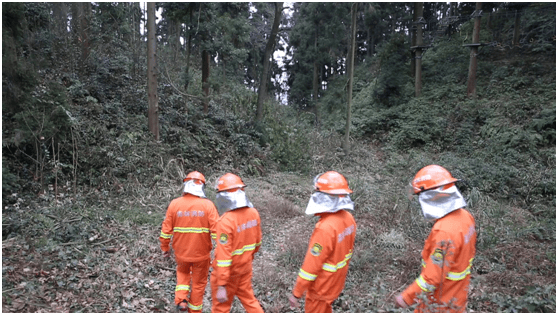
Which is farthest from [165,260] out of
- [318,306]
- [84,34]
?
[84,34]

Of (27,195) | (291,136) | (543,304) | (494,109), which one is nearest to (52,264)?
(27,195)

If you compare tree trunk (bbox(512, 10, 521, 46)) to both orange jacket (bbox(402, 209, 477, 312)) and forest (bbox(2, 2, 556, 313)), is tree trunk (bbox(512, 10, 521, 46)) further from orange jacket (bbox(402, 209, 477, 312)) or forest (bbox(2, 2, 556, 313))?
orange jacket (bbox(402, 209, 477, 312))

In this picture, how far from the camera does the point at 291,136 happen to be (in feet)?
53.3

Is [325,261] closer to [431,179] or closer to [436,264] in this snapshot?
[436,264]

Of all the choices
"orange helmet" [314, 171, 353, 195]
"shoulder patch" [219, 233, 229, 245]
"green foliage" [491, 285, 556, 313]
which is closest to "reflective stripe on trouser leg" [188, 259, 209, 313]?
"shoulder patch" [219, 233, 229, 245]

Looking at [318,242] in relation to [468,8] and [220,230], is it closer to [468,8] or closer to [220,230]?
[220,230]

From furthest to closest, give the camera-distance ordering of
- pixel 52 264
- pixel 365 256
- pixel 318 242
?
pixel 365 256
pixel 52 264
pixel 318 242

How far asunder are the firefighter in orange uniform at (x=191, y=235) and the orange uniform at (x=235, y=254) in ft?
2.09

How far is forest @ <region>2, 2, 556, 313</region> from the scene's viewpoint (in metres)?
5.00

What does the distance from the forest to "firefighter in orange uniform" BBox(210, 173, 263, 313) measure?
119cm

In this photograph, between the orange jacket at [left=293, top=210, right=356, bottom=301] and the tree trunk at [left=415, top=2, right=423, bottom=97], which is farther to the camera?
the tree trunk at [left=415, top=2, right=423, bottom=97]

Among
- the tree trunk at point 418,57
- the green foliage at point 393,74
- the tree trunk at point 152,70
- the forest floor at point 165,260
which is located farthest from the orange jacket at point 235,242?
the tree trunk at point 418,57

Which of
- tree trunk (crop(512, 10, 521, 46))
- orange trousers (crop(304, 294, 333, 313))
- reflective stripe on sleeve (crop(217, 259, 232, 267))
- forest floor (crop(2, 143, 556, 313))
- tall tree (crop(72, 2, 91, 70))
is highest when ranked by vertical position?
tree trunk (crop(512, 10, 521, 46))

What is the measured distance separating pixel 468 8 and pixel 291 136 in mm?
23207
